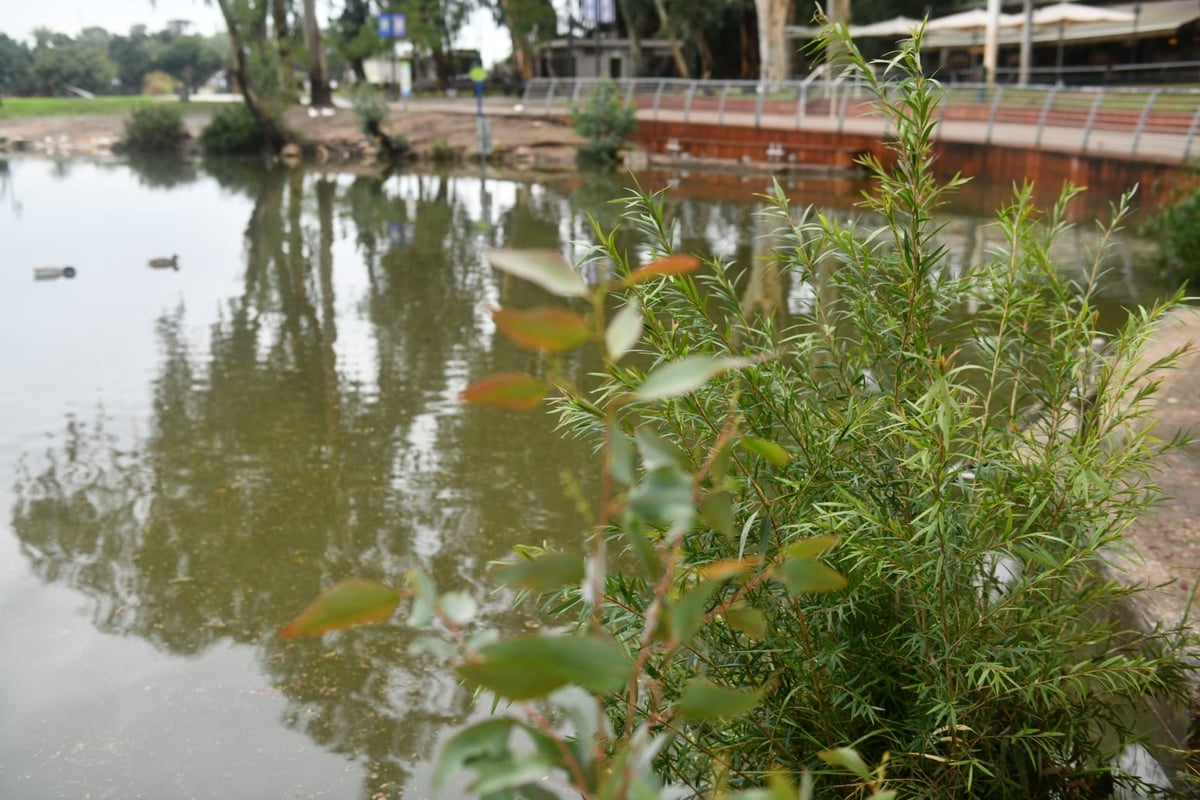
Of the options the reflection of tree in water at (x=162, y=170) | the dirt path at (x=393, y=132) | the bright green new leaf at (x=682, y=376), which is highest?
the bright green new leaf at (x=682, y=376)

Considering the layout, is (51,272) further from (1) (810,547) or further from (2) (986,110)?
(2) (986,110)

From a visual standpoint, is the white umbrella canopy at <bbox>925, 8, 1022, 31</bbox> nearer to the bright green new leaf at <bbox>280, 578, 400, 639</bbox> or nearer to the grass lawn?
the grass lawn

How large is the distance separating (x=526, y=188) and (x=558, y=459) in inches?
643

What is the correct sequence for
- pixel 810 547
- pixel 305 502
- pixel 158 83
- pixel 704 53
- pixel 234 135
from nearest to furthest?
pixel 810 547 → pixel 305 502 → pixel 234 135 → pixel 704 53 → pixel 158 83

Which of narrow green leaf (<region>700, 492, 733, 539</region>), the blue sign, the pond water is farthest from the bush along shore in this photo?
the blue sign

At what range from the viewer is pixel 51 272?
41.4ft

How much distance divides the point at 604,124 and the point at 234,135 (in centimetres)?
1134

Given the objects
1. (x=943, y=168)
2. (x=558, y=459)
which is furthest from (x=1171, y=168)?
(x=558, y=459)

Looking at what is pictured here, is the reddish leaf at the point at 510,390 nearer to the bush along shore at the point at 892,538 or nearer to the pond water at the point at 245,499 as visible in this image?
the bush along shore at the point at 892,538

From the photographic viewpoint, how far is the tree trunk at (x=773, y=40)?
27.4m

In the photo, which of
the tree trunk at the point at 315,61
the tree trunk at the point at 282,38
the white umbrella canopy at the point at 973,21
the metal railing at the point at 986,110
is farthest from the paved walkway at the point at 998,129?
the tree trunk at the point at 282,38

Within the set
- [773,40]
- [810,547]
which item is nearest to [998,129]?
[773,40]

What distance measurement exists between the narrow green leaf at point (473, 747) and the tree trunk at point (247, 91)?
30.5 metres

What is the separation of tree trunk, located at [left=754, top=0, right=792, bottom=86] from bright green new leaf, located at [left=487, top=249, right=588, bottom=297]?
91.5ft
